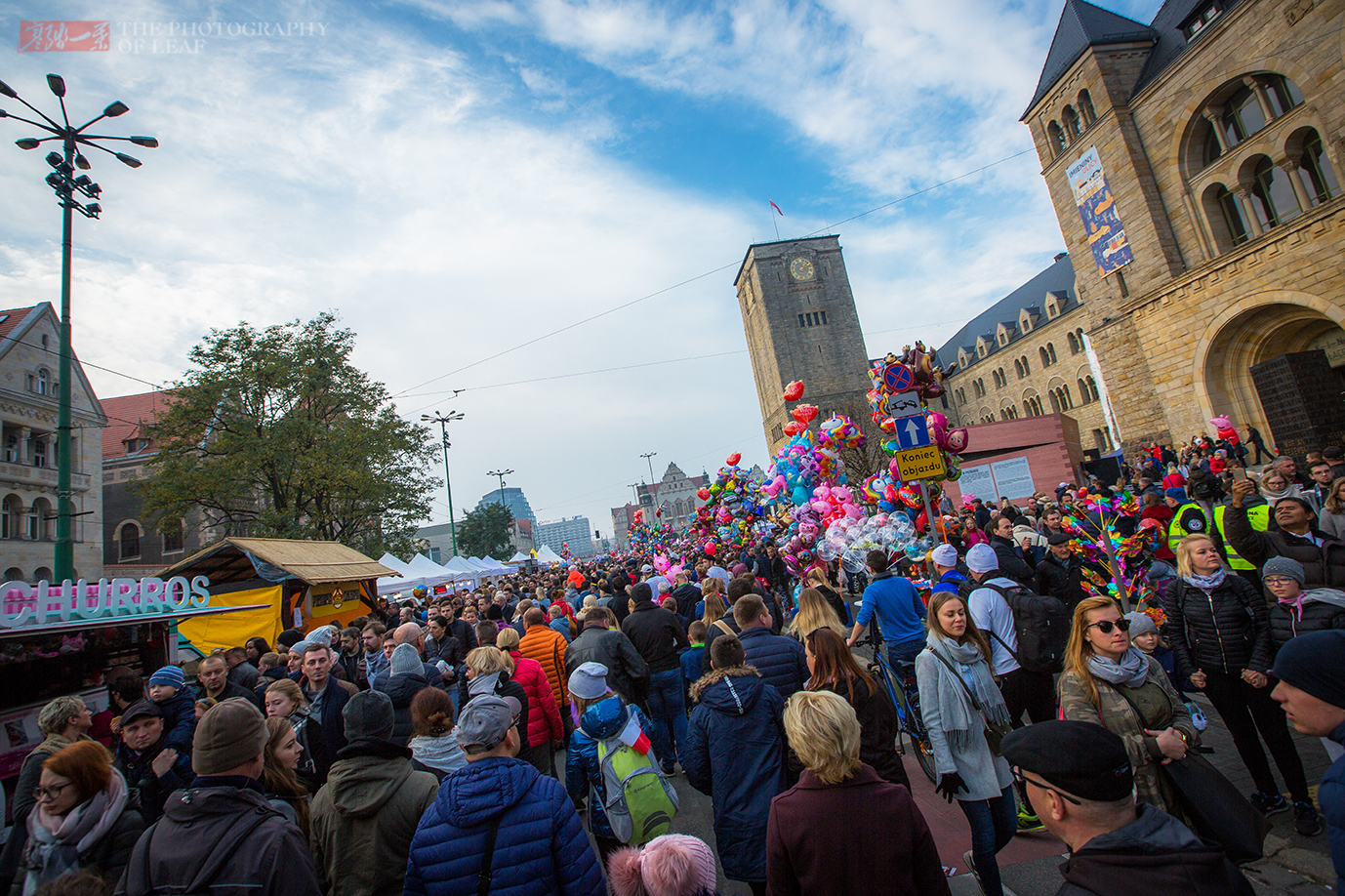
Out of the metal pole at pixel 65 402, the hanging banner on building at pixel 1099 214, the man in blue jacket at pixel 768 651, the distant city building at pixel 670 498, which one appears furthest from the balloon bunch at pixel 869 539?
the distant city building at pixel 670 498

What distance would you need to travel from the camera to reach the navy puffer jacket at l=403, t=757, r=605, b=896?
7.59 feet

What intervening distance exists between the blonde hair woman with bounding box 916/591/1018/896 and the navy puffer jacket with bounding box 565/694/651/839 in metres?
1.68

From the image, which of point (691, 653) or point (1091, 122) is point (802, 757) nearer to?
point (691, 653)

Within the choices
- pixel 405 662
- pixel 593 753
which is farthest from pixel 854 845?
pixel 405 662

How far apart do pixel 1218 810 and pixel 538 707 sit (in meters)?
4.21

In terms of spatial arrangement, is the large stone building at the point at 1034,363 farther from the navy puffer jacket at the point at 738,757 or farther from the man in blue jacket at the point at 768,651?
the navy puffer jacket at the point at 738,757

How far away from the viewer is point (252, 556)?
12492 mm

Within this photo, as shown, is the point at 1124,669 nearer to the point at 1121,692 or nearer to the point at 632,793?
the point at 1121,692

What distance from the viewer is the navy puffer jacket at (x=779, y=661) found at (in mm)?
3900

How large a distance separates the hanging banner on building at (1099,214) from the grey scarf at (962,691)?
25665mm

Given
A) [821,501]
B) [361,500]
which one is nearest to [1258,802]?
[821,501]

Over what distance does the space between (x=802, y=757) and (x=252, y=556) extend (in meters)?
13.6

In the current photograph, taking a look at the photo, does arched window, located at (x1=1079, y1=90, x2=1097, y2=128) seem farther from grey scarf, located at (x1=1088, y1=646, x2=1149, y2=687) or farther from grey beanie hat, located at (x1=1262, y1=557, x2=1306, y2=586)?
grey scarf, located at (x1=1088, y1=646, x2=1149, y2=687)

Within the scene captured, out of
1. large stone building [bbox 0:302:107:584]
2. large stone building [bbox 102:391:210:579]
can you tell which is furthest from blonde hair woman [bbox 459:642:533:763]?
large stone building [bbox 102:391:210:579]
